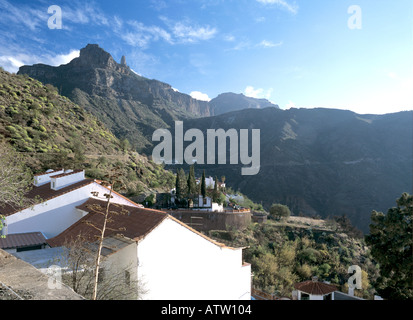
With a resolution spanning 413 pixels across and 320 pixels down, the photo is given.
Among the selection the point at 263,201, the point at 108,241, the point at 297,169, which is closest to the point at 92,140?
the point at 108,241

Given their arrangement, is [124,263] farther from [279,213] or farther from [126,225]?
[279,213]

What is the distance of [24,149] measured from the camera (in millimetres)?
24219

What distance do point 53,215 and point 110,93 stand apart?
266ft

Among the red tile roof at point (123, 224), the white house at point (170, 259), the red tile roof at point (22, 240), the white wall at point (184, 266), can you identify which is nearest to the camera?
the white house at point (170, 259)

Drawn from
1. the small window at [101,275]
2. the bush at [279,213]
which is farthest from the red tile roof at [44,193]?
the bush at [279,213]

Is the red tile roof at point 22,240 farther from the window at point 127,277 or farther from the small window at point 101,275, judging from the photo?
the window at point 127,277

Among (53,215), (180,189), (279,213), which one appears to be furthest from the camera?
(279,213)

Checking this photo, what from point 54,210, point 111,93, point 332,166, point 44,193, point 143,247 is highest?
point 111,93

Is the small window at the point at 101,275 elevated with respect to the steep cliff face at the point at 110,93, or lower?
lower

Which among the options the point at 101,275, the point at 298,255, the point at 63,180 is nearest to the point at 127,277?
the point at 101,275

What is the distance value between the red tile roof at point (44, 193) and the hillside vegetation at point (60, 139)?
8.10 metres

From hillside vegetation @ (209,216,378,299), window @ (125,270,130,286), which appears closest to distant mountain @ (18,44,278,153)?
hillside vegetation @ (209,216,378,299)

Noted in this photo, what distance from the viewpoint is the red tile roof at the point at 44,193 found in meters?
10.9

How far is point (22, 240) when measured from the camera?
10.1 m
